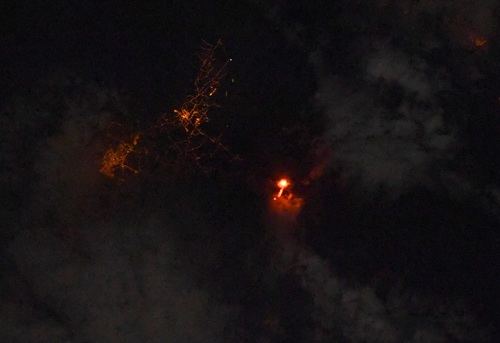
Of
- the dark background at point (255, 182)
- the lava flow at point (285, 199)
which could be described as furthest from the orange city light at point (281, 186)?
the dark background at point (255, 182)

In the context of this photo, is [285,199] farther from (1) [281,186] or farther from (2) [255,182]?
(2) [255,182]

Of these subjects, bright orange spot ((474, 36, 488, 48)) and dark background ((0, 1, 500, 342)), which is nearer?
dark background ((0, 1, 500, 342))

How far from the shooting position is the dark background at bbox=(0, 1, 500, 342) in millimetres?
5547

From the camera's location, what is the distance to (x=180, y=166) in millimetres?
5641

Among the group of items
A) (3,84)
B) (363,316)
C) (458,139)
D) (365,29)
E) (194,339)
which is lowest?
(194,339)

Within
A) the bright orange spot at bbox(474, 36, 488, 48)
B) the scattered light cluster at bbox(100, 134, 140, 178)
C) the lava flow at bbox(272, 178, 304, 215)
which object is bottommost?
the scattered light cluster at bbox(100, 134, 140, 178)

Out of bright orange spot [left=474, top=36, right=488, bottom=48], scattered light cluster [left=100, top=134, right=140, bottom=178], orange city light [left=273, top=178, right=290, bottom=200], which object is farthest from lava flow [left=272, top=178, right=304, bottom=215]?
bright orange spot [left=474, top=36, right=488, bottom=48]

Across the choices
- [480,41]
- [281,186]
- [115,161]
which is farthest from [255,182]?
[480,41]

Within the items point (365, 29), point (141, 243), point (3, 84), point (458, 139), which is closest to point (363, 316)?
point (458, 139)

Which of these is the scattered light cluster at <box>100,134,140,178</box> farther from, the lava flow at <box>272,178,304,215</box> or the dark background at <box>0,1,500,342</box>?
the lava flow at <box>272,178,304,215</box>

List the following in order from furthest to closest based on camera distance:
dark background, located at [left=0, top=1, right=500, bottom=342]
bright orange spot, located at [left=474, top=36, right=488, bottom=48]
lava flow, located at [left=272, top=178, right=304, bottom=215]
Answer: bright orange spot, located at [left=474, top=36, right=488, bottom=48] → lava flow, located at [left=272, top=178, right=304, bottom=215] → dark background, located at [left=0, top=1, right=500, bottom=342]

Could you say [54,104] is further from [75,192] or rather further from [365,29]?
[365,29]

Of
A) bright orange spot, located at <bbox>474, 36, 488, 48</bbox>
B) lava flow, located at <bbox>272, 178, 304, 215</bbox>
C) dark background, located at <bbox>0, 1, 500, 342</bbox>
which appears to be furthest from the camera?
bright orange spot, located at <bbox>474, 36, 488, 48</bbox>

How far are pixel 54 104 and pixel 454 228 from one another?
486cm
